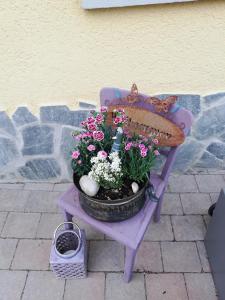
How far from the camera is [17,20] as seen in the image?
5.16ft

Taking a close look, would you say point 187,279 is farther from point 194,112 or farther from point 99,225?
point 194,112

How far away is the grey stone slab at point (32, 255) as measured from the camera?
1.71m

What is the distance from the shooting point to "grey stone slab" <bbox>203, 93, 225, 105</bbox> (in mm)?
1872

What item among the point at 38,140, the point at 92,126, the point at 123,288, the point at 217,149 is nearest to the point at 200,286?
the point at 123,288

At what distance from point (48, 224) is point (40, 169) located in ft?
1.50

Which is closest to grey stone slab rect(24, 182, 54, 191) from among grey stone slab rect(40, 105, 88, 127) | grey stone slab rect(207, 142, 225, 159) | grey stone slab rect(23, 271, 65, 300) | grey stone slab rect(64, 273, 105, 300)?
grey stone slab rect(40, 105, 88, 127)

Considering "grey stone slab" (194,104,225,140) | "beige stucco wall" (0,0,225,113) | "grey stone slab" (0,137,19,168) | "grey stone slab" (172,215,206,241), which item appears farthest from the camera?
"grey stone slab" (0,137,19,168)

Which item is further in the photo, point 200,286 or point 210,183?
point 210,183

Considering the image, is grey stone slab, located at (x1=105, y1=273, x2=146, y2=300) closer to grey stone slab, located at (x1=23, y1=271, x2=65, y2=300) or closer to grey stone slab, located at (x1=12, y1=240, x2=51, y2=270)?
grey stone slab, located at (x1=23, y1=271, x2=65, y2=300)

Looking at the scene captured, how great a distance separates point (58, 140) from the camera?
6.66 ft

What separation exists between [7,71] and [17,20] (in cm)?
32

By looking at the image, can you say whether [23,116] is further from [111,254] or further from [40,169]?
[111,254]

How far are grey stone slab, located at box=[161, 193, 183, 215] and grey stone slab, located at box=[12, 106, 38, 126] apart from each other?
43.4 inches

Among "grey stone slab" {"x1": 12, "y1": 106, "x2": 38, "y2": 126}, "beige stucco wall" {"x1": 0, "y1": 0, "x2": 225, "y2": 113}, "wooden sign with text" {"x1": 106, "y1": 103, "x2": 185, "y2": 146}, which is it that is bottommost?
"grey stone slab" {"x1": 12, "y1": 106, "x2": 38, "y2": 126}
